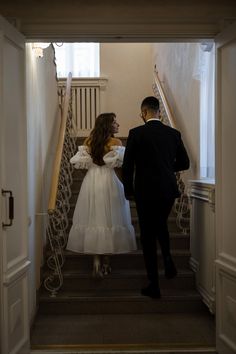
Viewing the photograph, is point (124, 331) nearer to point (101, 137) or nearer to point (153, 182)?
point (153, 182)

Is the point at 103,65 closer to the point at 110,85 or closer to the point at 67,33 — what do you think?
the point at 110,85

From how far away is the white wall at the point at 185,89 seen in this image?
456cm

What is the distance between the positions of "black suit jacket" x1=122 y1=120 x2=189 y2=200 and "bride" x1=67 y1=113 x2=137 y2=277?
1.38ft

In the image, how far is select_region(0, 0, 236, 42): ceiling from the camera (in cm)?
288

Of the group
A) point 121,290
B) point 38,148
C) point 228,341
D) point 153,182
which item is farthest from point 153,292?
point 38,148

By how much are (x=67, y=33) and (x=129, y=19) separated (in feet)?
1.23

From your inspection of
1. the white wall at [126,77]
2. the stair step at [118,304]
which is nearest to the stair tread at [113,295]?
the stair step at [118,304]

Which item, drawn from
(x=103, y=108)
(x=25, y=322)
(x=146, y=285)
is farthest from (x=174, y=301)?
(x=103, y=108)

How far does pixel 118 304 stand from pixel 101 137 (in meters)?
1.35

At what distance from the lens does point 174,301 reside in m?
3.93

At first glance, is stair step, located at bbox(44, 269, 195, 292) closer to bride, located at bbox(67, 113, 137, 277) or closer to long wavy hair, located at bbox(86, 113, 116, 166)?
bride, located at bbox(67, 113, 137, 277)

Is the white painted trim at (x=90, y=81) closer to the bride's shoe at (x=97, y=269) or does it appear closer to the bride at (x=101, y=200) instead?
the bride at (x=101, y=200)

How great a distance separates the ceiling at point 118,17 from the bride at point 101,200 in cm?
128

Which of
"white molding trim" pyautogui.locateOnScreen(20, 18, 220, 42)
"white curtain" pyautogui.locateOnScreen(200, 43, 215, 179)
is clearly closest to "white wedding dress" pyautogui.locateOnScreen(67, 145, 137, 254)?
"white curtain" pyautogui.locateOnScreen(200, 43, 215, 179)
